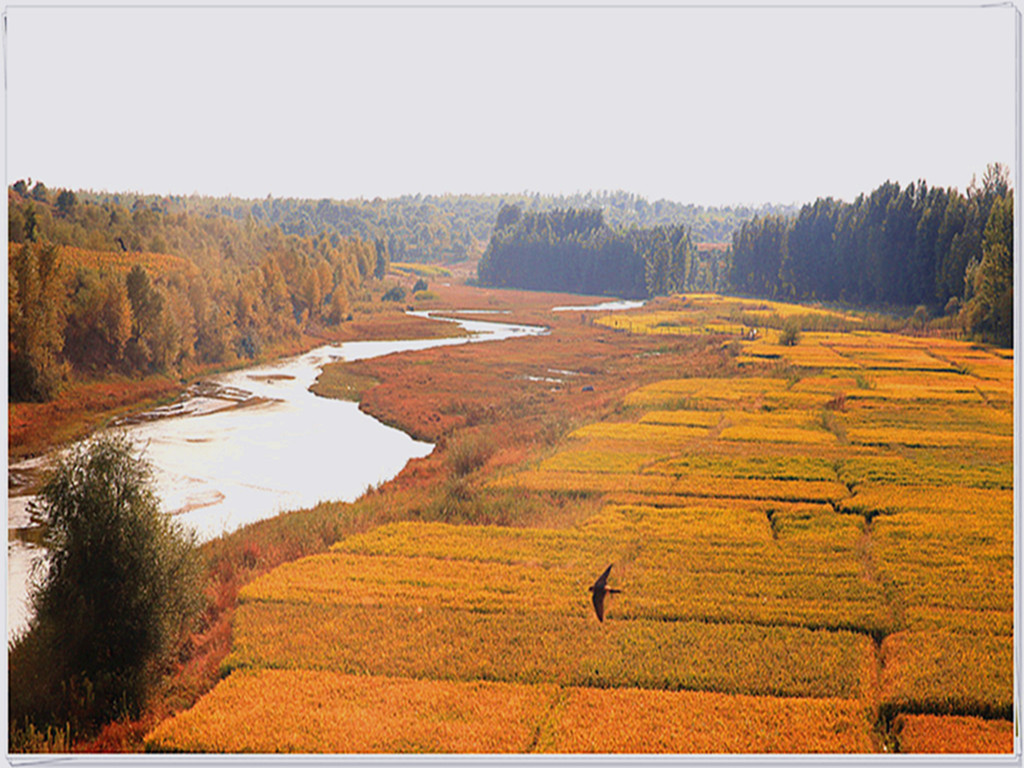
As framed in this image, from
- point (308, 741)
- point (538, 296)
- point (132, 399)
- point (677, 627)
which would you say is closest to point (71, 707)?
point (308, 741)

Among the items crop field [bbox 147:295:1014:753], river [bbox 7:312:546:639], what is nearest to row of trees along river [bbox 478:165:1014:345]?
crop field [bbox 147:295:1014:753]

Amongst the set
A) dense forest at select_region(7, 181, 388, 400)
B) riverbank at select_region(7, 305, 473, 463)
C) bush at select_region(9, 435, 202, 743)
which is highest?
dense forest at select_region(7, 181, 388, 400)

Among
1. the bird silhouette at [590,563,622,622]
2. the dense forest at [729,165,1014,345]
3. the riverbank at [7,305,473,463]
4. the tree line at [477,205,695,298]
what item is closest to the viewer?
the bird silhouette at [590,563,622,622]

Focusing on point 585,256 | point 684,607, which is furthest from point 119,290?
point 585,256

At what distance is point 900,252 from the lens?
1293 centimetres

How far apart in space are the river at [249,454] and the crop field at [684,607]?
243 centimetres

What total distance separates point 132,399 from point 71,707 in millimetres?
4546

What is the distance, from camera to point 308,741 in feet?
22.1

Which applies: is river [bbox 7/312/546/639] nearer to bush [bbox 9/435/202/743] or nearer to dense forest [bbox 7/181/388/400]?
bush [bbox 9/435/202/743]

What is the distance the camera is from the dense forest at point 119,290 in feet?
29.5

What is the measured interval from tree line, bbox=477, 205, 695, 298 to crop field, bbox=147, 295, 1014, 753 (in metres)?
12.0

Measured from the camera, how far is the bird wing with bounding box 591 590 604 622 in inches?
321

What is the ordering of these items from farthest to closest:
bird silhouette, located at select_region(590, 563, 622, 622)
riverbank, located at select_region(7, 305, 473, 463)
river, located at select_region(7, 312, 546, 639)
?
river, located at select_region(7, 312, 546, 639) < riverbank, located at select_region(7, 305, 473, 463) < bird silhouette, located at select_region(590, 563, 622, 622)

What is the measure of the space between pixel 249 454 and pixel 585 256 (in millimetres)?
24871
